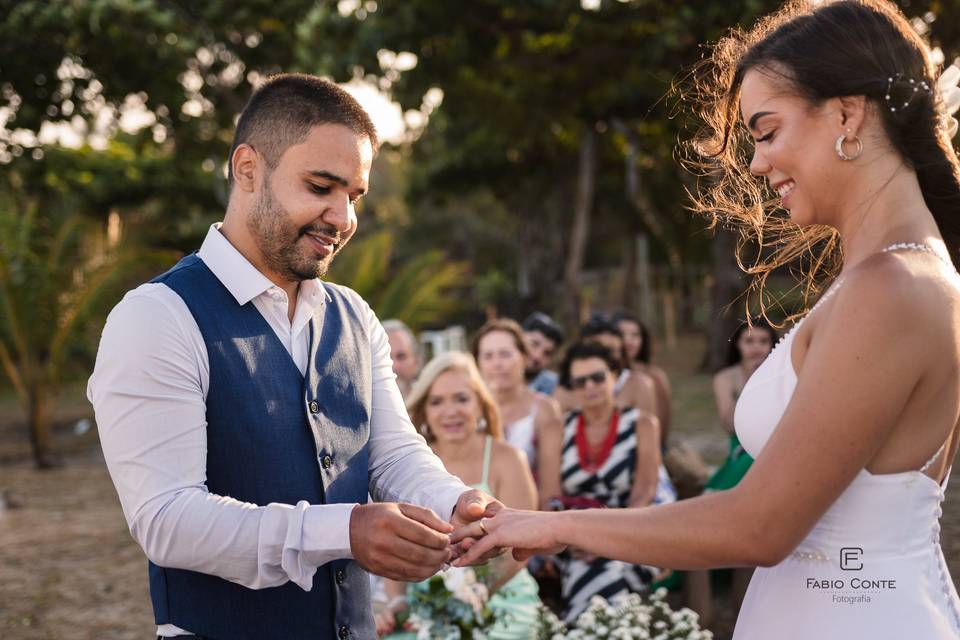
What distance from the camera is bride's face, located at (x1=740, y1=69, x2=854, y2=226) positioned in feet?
6.82

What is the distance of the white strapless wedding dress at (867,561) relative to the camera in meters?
2.05

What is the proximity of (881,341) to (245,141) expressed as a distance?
1683 millimetres

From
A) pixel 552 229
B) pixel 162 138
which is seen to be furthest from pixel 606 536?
pixel 552 229

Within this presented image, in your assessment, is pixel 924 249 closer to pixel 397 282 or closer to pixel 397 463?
pixel 397 463

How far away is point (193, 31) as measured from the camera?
1054 cm

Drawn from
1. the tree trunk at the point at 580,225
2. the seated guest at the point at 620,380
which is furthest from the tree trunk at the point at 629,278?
the seated guest at the point at 620,380

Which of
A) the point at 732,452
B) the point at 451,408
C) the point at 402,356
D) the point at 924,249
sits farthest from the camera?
the point at 402,356

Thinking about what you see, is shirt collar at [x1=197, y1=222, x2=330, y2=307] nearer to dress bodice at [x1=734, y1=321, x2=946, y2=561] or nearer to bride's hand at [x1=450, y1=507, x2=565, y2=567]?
bride's hand at [x1=450, y1=507, x2=565, y2=567]

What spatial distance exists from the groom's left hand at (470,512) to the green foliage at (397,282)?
34.6 ft

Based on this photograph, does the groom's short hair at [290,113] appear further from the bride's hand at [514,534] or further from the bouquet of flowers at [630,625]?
the bouquet of flowers at [630,625]

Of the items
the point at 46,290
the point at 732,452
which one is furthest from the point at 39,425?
the point at 732,452

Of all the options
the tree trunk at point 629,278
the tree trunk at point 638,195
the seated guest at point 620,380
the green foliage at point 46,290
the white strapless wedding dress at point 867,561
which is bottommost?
the white strapless wedding dress at point 867,561

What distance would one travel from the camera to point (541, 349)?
8.27m

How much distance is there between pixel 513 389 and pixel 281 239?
14.4 ft
